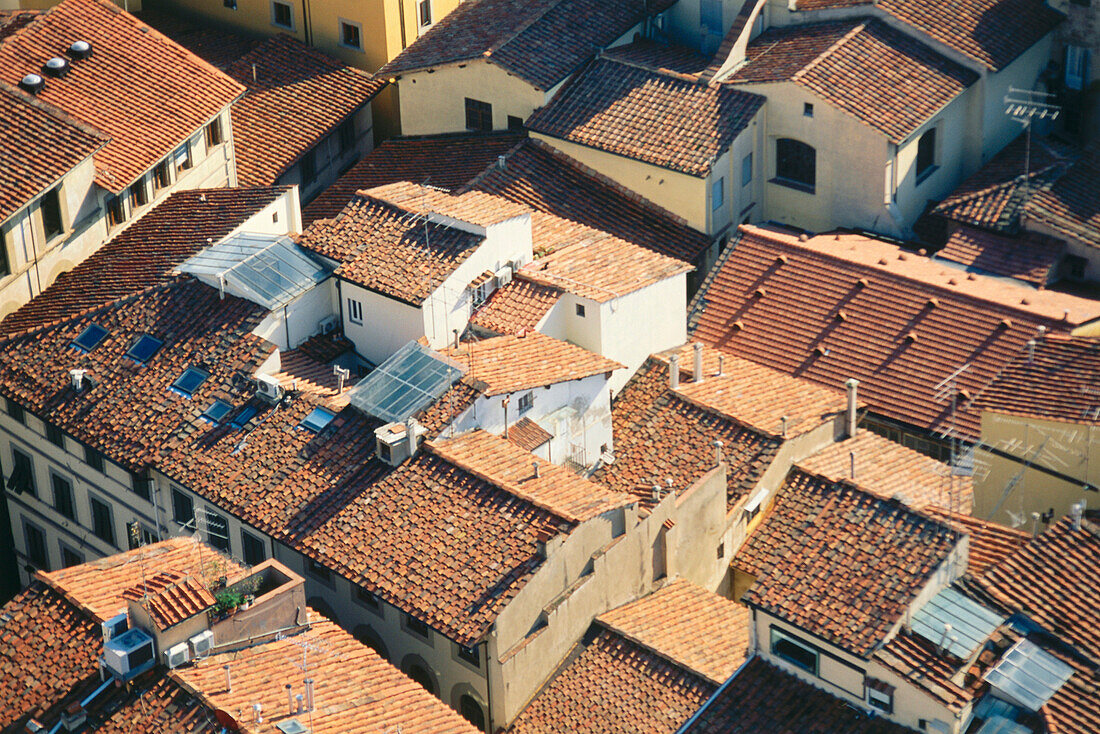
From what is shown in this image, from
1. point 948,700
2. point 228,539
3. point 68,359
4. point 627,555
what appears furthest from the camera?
point 68,359

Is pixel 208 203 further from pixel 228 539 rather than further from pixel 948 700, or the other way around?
pixel 948 700

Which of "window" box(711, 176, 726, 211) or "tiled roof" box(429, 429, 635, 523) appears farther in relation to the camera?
"window" box(711, 176, 726, 211)

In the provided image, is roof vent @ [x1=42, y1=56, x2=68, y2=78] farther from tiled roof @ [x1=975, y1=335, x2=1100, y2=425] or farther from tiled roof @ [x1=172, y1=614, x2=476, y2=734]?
tiled roof @ [x1=975, y1=335, x2=1100, y2=425]

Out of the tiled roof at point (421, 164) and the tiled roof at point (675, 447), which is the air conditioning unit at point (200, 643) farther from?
the tiled roof at point (421, 164)

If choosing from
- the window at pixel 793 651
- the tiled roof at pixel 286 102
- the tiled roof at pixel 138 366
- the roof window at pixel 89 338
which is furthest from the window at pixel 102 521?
the window at pixel 793 651

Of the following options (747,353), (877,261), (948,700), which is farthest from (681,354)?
(948,700)

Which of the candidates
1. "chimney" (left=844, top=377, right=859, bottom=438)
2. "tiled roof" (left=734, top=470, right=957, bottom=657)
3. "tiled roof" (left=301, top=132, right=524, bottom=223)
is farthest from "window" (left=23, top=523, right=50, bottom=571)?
"chimney" (left=844, top=377, right=859, bottom=438)

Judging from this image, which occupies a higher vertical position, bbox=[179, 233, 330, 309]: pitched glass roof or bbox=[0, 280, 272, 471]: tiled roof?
bbox=[179, 233, 330, 309]: pitched glass roof
